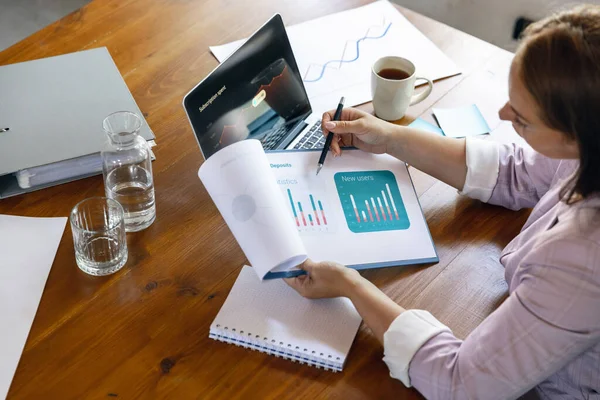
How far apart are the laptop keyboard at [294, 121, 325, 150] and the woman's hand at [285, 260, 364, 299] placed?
11.8 inches

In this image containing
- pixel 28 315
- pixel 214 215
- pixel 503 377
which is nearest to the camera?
pixel 503 377

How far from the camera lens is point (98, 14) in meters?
1.49

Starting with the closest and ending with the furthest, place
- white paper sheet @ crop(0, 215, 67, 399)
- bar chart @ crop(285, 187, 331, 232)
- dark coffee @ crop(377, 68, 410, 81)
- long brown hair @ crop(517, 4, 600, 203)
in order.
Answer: long brown hair @ crop(517, 4, 600, 203) → white paper sheet @ crop(0, 215, 67, 399) → bar chart @ crop(285, 187, 331, 232) → dark coffee @ crop(377, 68, 410, 81)

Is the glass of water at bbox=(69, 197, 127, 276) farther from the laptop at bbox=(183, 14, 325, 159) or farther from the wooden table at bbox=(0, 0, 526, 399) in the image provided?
the laptop at bbox=(183, 14, 325, 159)

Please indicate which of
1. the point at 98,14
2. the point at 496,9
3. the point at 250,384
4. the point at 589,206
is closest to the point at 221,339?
the point at 250,384

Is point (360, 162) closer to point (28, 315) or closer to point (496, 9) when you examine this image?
point (28, 315)

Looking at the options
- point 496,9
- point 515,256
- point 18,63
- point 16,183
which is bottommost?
point 496,9

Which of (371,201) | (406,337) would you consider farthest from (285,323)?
(371,201)

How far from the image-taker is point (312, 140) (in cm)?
125

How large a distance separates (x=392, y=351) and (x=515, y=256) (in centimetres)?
25

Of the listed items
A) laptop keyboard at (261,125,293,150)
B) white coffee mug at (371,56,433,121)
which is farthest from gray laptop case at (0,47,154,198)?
white coffee mug at (371,56,433,121)

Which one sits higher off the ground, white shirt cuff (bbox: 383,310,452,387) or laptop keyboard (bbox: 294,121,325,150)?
laptop keyboard (bbox: 294,121,325,150)

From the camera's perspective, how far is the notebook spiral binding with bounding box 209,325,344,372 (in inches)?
35.8

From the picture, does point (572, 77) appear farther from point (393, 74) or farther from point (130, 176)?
point (130, 176)
